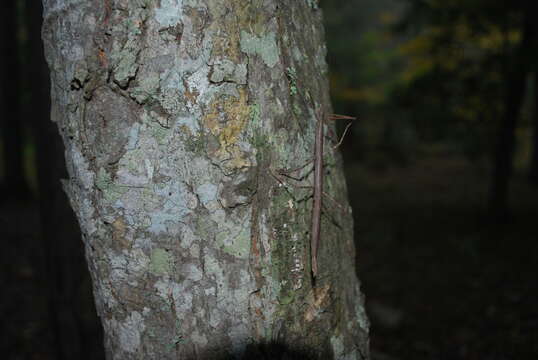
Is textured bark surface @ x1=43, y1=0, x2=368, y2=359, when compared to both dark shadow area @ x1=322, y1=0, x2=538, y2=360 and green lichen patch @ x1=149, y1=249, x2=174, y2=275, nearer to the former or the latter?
green lichen patch @ x1=149, y1=249, x2=174, y2=275

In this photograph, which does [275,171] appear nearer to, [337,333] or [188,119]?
[188,119]

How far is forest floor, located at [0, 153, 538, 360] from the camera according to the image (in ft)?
13.4

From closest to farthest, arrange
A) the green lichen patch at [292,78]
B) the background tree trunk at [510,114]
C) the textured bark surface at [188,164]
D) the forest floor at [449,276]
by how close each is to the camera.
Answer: the textured bark surface at [188,164] → the green lichen patch at [292,78] → the forest floor at [449,276] → the background tree trunk at [510,114]

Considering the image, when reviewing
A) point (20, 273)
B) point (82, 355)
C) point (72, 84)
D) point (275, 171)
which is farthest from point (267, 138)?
point (20, 273)

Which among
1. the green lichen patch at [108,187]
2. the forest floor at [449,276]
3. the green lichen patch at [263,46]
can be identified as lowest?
the forest floor at [449,276]

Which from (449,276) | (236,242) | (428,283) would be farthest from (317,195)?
(449,276)

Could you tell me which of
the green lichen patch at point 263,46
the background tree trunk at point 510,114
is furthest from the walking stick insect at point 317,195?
the background tree trunk at point 510,114

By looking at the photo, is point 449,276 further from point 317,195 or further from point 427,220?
point 317,195

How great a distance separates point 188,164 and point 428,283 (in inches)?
224

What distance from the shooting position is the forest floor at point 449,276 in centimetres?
425

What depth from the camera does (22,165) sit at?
9391mm

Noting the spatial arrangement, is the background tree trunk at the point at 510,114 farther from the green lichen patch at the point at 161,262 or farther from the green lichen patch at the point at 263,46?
the green lichen patch at the point at 161,262

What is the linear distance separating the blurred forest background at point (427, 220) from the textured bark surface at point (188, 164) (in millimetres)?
1878

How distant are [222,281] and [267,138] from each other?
0.38 metres
